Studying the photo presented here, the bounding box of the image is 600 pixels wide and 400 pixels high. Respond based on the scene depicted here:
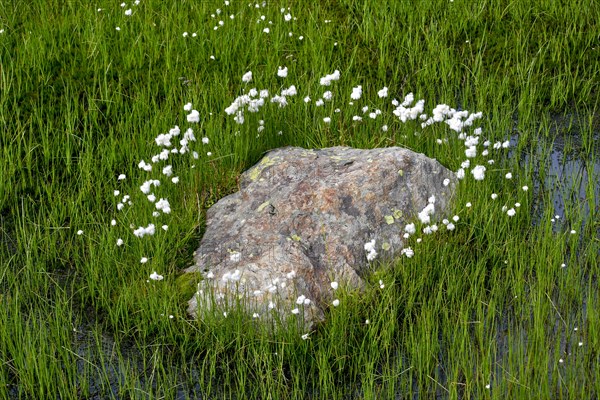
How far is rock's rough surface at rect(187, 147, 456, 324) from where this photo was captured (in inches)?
201

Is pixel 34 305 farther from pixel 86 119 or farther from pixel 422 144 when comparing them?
pixel 422 144

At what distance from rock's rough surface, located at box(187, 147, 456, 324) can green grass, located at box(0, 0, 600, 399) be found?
0.17m

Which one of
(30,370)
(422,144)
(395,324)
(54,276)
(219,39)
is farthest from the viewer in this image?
(219,39)

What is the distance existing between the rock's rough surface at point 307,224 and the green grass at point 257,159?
6.6 inches

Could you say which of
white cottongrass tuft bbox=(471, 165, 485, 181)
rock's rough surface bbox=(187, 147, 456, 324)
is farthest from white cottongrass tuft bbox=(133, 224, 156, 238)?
white cottongrass tuft bbox=(471, 165, 485, 181)

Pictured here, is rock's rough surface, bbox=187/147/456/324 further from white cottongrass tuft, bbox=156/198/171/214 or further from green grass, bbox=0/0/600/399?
white cottongrass tuft, bbox=156/198/171/214

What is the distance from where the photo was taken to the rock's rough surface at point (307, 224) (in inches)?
201

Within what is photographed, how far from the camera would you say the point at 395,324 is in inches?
199

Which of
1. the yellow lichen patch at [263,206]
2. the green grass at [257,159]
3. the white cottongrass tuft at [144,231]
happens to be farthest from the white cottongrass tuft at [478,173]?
the white cottongrass tuft at [144,231]

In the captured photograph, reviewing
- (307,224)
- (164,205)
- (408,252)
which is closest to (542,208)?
(408,252)

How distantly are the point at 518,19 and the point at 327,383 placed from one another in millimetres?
5149

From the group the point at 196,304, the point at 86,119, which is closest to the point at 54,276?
the point at 196,304

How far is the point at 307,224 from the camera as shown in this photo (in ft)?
18.2

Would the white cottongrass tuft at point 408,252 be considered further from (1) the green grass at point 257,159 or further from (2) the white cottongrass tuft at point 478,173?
(2) the white cottongrass tuft at point 478,173
